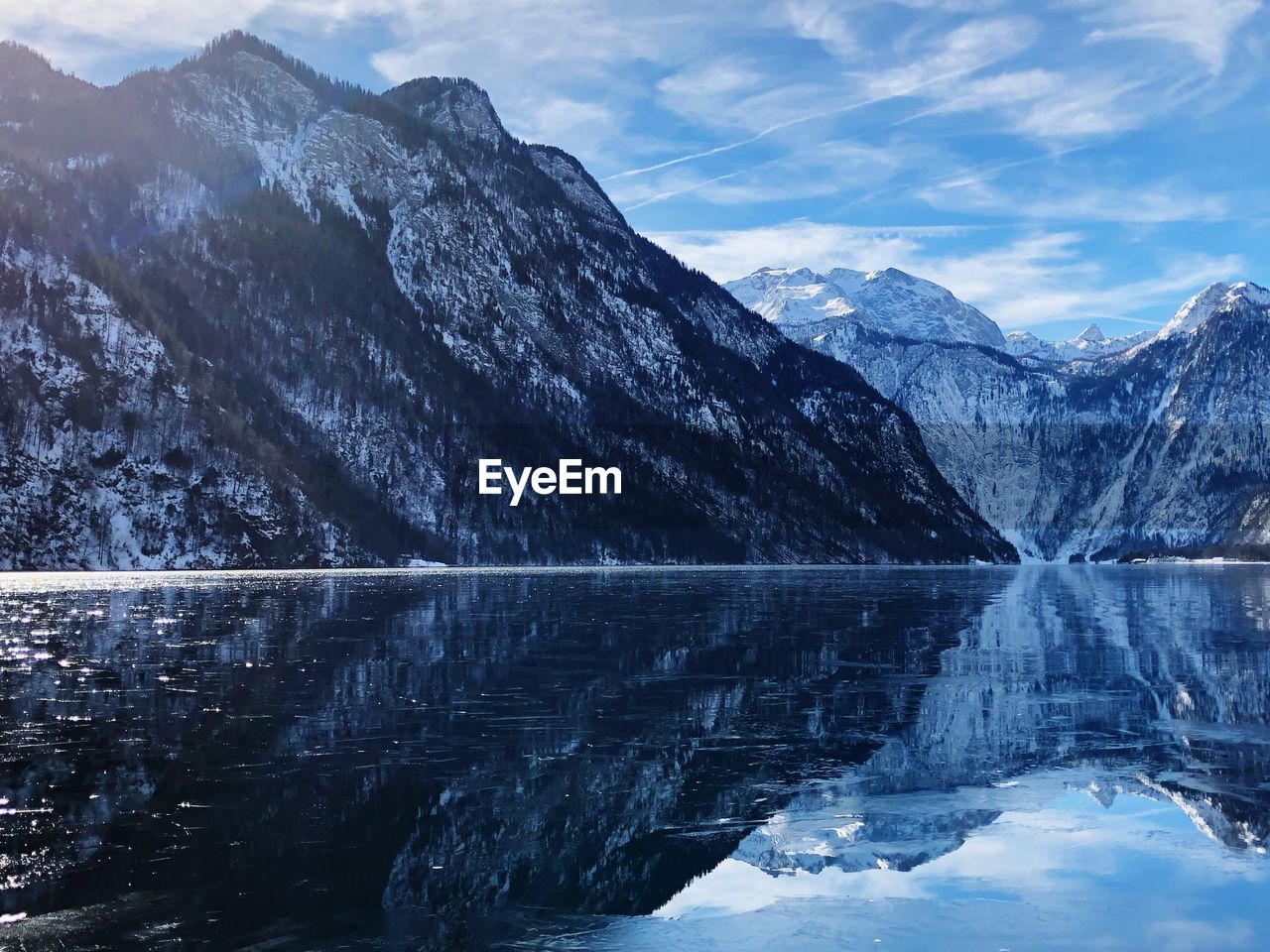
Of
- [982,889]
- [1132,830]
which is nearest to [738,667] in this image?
[1132,830]

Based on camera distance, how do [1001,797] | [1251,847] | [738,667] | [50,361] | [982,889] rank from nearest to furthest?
[982,889] < [1251,847] < [1001,797] < [738,667] < [50,361]

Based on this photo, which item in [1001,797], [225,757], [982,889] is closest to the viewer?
[982,889]

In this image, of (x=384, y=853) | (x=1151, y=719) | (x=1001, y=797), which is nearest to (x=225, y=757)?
(x=384, y=853)

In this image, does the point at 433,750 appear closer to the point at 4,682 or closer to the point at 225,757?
the point at 225,757

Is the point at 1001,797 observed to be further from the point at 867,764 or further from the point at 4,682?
the point at 4,682

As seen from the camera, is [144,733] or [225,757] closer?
[225,757]

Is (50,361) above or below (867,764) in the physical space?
above
